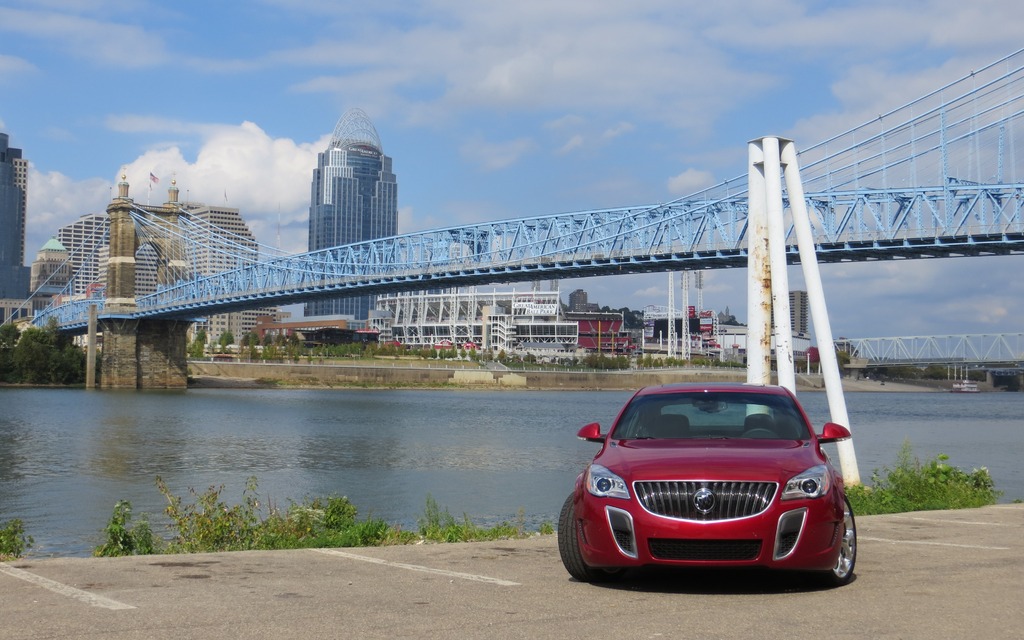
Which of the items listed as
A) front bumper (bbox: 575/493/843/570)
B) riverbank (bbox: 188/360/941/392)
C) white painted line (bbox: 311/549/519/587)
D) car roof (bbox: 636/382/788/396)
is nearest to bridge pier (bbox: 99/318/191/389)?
riverbank (bbox: 188/360/941/392)

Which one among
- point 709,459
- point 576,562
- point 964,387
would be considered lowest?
point 964,387

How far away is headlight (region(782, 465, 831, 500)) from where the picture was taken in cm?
696

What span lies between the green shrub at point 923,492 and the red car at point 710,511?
635cm

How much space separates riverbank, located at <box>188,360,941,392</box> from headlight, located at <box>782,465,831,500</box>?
10091 cm

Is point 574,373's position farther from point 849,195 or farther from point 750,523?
point 750,523

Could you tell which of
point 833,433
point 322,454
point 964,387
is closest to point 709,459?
point 833,433

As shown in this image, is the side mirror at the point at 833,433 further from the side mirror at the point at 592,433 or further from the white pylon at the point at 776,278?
the white pylon at the point at 776,278

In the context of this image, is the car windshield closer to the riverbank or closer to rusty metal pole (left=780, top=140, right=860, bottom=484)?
rusty metal pole (left=780, top=140, right=860, bottom=484)

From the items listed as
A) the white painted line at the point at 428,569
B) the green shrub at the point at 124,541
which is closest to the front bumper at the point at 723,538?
the white painted line at the point at 428,569

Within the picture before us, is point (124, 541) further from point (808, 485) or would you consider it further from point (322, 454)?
point (322, 454)

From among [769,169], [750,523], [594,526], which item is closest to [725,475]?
[750,523]

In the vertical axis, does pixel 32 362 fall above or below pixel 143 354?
below

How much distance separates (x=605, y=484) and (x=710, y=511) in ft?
2.37

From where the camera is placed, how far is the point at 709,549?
680 centimetres
